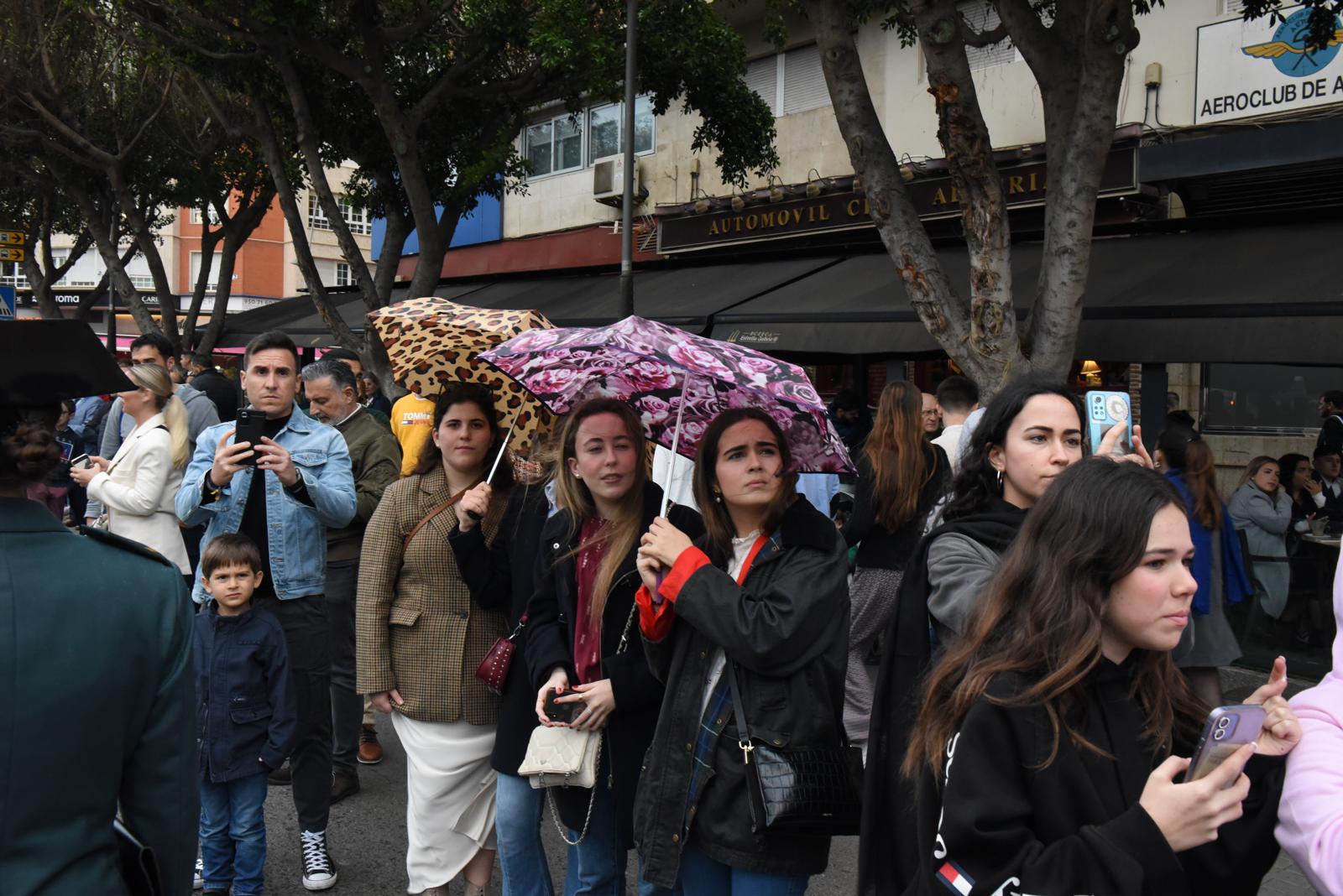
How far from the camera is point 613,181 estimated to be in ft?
57.1

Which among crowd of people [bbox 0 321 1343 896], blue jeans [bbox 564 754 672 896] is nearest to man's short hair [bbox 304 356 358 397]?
crowd of people [bbox 0 321 1343 896]

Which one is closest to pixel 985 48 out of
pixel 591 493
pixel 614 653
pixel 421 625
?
pixel 591 493

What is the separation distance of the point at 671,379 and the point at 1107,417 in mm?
1681

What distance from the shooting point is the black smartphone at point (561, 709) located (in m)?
3.47

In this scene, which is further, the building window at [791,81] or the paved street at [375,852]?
the building window at [791,81]

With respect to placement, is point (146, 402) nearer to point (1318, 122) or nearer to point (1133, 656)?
point (1133, 656)

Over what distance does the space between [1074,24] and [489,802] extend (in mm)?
6623

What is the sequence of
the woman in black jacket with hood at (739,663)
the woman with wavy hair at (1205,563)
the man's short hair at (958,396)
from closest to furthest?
1. the woman in black jacket with hood at (739,663)
2. the woman with wavy hair at (1205,563)
3. the man's short hair at (958,396)

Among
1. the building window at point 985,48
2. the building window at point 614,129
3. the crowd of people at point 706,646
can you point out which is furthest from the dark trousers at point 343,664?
the building window at point 614,129

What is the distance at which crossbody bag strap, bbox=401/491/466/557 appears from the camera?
4207 millimetres

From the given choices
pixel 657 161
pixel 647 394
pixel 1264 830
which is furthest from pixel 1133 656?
pixel 657 161

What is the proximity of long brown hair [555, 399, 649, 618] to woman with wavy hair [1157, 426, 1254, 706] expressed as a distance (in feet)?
10.6

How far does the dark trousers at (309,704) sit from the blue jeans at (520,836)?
1228 millimetres

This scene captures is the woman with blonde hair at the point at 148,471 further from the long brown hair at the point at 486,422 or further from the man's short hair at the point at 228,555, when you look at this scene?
the long brown hair at the point at 486,422
